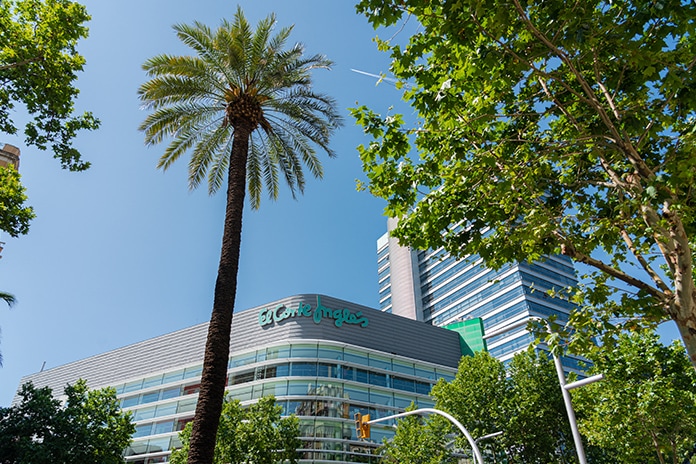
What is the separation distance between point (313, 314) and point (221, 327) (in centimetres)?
3313

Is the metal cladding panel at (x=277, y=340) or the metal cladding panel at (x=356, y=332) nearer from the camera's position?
the metal cladding panel at (x=356, y=332)

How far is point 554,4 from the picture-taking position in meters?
6.08

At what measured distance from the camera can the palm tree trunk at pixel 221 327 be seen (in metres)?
9.38

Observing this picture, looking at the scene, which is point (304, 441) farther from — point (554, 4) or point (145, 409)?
point (554, 4)

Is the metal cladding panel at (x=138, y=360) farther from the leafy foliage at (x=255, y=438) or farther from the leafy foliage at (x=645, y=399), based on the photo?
the leafy foliage at (x=645, y=399)

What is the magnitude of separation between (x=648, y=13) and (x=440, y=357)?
48.4 m

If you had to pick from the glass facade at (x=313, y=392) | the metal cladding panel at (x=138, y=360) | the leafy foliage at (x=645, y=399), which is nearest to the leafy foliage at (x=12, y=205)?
the leafy foliage at (x=645, y=399)

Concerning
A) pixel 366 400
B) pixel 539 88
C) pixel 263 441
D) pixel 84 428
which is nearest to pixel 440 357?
pixel 366 400

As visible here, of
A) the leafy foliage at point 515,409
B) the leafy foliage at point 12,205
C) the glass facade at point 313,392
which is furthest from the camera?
the glass facade at point 313,392

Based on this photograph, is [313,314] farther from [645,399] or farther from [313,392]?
[645,399]

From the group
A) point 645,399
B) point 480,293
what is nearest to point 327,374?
point 645,399

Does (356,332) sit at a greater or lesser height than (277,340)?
greater

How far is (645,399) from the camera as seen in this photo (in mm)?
18125

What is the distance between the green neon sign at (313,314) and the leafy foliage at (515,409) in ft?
51.9
